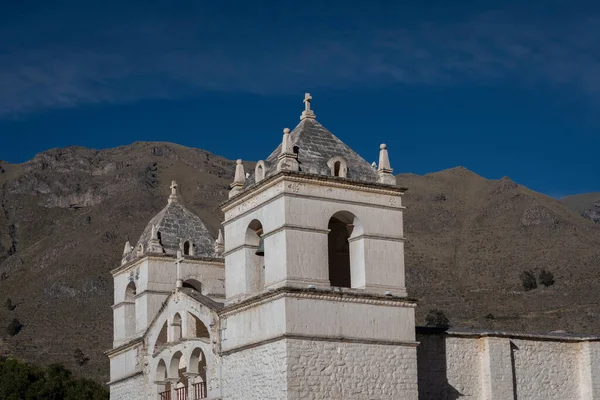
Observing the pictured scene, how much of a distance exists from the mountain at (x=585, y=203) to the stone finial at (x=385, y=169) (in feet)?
383

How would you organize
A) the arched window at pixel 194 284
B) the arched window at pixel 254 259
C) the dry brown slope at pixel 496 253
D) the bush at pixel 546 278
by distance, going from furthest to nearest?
the bush at pixel 546 278 < the dry brown slope at pixel 496 253 < the arched window at pixel 194 284 < the arched window at pixel 254 259

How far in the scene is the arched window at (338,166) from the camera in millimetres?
21750

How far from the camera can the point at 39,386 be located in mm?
41750

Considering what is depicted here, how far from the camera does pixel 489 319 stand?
6166cm

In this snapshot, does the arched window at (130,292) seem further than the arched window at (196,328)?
Yes

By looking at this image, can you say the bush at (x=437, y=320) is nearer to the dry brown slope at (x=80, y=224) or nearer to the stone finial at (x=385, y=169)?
the dry brown slope at (x=80, y=224)

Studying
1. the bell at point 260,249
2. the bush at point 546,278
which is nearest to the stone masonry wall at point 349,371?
the bell at point 260,249

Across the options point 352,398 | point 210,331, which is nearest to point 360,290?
point 352,398

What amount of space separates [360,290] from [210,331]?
13.1 ft

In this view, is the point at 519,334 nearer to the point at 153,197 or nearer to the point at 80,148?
the point at 153,197

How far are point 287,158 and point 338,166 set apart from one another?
1.38 metres

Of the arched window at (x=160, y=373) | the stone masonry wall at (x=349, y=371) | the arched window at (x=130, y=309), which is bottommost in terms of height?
the stone masonry wall at (x=349, y=371)

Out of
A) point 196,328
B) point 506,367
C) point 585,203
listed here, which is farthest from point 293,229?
point 585,203

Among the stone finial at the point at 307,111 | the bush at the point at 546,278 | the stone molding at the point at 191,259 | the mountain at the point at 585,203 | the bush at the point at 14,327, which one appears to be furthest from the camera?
the mountain at the point at 585,203
